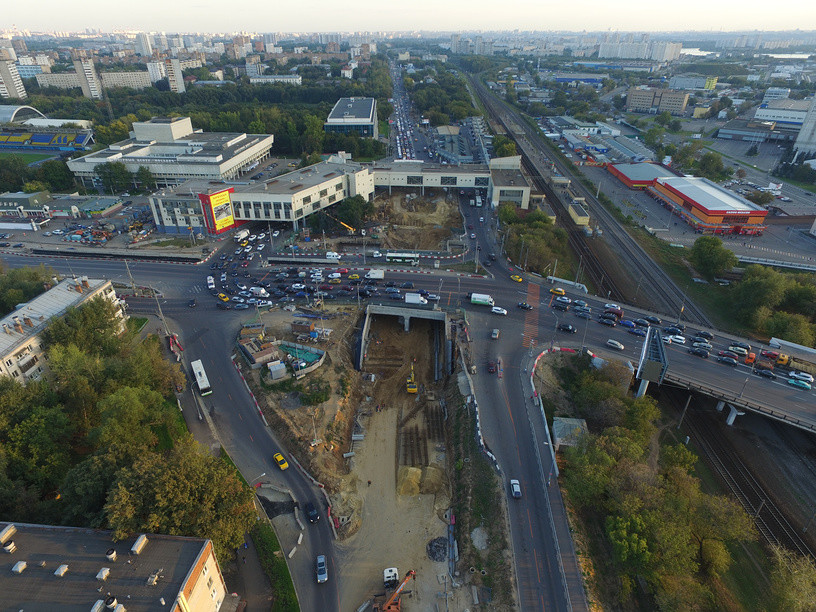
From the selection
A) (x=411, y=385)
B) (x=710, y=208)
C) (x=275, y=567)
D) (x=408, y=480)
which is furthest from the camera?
(x=710, y=208)

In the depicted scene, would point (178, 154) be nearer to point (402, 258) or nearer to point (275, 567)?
point (402, 258)

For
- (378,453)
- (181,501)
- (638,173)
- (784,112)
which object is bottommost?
(378,453)

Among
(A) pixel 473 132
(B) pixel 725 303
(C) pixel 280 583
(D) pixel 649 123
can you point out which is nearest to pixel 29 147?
(A) pixel 473 132

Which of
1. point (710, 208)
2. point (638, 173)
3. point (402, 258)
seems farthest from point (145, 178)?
point (638, 173)

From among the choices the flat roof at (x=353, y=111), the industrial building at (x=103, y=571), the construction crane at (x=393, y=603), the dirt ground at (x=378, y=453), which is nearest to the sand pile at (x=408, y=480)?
the dirt ground at (x=378, y=453)

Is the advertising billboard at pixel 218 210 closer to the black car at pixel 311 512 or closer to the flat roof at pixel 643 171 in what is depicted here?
the black car at pixel 311 512
